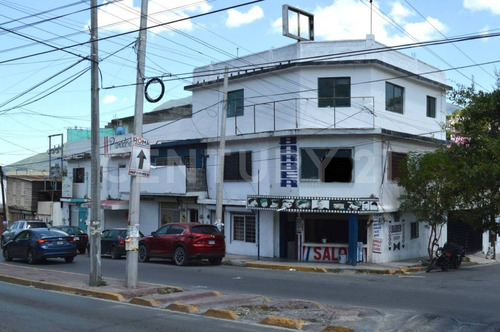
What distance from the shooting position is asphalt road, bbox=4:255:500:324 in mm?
12508

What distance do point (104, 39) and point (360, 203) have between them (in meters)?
12.0

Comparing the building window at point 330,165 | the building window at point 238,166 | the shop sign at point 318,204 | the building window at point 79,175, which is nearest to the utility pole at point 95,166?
the shop sign at point 318,204

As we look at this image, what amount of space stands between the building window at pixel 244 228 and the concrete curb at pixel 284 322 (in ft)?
53.4

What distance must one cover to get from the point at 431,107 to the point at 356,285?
15.3 metres

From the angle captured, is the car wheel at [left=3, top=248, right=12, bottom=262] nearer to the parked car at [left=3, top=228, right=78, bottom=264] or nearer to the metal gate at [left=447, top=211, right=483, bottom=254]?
the parked car at [left=3, top=228, right=78, bottom=264]

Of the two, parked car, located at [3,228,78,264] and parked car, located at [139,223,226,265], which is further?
parked car, located at [3,228,78,264]

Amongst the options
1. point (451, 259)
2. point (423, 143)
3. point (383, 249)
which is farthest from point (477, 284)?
point (423, 143)

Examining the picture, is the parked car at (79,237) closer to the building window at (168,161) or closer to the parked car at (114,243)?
the parked car at (114,243)

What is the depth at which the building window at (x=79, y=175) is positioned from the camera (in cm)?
3925

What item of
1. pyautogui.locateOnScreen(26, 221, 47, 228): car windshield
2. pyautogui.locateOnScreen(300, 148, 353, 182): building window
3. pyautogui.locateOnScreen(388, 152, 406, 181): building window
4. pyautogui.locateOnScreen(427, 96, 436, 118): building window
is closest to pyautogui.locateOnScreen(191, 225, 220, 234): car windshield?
pyautogui.locateOnScreen(300, 148, 353, 182): building window

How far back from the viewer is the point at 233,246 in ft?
90.4

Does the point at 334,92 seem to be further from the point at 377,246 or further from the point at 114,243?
the point at 114,243

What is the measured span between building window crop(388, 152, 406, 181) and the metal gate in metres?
5.89

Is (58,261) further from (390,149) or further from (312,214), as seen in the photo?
(390,149)
